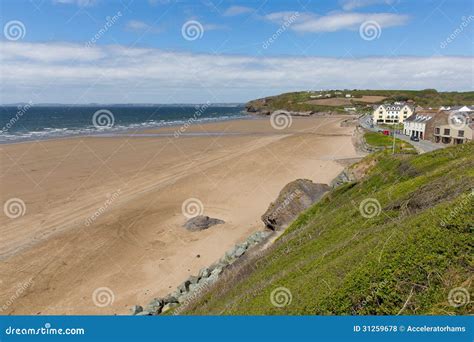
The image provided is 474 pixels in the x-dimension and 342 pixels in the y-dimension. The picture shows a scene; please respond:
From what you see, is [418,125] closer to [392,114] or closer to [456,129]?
[456,129]

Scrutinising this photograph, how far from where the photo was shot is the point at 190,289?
16.4m

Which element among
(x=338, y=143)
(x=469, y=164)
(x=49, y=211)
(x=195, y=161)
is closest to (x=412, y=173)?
(x=469, y=164)

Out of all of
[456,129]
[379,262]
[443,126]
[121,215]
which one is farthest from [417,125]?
[379,262]

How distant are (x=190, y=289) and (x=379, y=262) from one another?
10053 millimetres

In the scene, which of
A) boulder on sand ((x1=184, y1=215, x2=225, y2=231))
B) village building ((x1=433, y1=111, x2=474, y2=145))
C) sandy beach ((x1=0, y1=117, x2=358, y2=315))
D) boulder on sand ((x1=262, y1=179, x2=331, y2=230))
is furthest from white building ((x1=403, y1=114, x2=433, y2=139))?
boulder on sand ((x1=184, y1=215, x2=225, y2=231))

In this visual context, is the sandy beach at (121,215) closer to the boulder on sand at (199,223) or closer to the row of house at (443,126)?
the boulder on sand at (199,223)

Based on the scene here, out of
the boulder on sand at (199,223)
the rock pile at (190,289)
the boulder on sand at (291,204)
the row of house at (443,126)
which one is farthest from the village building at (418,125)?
the rock pile at (190,289)

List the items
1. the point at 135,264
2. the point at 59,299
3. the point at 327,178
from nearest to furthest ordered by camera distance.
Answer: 1. the point at 59,299
2. the point at 135,264
3. the point at 327,178

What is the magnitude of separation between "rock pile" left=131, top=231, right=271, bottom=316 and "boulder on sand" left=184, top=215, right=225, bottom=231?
5.77m

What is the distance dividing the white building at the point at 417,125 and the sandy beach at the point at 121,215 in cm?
1710

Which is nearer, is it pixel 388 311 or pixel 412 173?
pixel 388 311

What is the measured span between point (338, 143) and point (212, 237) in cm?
4981

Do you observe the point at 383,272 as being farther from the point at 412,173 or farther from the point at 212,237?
the point at 212,237

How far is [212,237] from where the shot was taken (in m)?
23.6
